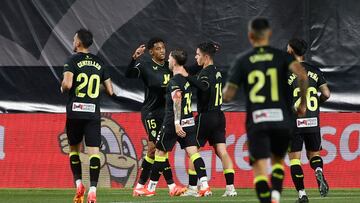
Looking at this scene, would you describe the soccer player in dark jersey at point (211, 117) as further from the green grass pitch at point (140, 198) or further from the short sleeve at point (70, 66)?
the short sleeve at point (70, 66)

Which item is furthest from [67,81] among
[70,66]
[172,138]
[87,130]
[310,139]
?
[310,139]

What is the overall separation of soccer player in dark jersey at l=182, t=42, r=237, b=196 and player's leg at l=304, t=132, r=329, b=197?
4.22ft

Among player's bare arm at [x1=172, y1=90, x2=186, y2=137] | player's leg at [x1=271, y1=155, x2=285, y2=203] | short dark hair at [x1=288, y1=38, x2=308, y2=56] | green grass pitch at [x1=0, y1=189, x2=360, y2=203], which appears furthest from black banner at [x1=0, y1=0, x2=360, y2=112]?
player's leg at [x1=271, y1=155, x2=285, y2=203]

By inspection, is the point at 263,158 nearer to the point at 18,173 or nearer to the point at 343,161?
the point at 343,161

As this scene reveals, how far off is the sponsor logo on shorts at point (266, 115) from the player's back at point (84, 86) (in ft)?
12.0

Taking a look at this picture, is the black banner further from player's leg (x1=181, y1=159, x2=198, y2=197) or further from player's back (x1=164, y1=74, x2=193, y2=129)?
player's back (x1=164, y1=74, x2=193, y2=129)

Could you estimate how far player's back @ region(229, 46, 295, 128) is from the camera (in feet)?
33.4

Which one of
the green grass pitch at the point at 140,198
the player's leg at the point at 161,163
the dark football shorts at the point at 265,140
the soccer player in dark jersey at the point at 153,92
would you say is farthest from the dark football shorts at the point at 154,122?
the dark football shorts at the point at 265,140

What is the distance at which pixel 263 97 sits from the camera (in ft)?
33.6

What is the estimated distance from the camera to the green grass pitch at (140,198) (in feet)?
47.8

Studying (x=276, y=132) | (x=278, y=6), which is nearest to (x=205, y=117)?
(x=278, y=6)

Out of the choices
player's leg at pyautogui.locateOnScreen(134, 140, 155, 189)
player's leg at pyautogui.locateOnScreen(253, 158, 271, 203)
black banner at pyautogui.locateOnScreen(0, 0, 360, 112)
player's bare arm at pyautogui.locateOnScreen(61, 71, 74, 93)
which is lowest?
player's leg at pyautogui.locateOnScreen(253, 158, 271, 203)

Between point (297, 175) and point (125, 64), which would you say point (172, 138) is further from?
point (125, 64)

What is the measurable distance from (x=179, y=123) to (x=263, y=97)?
15.5ft
